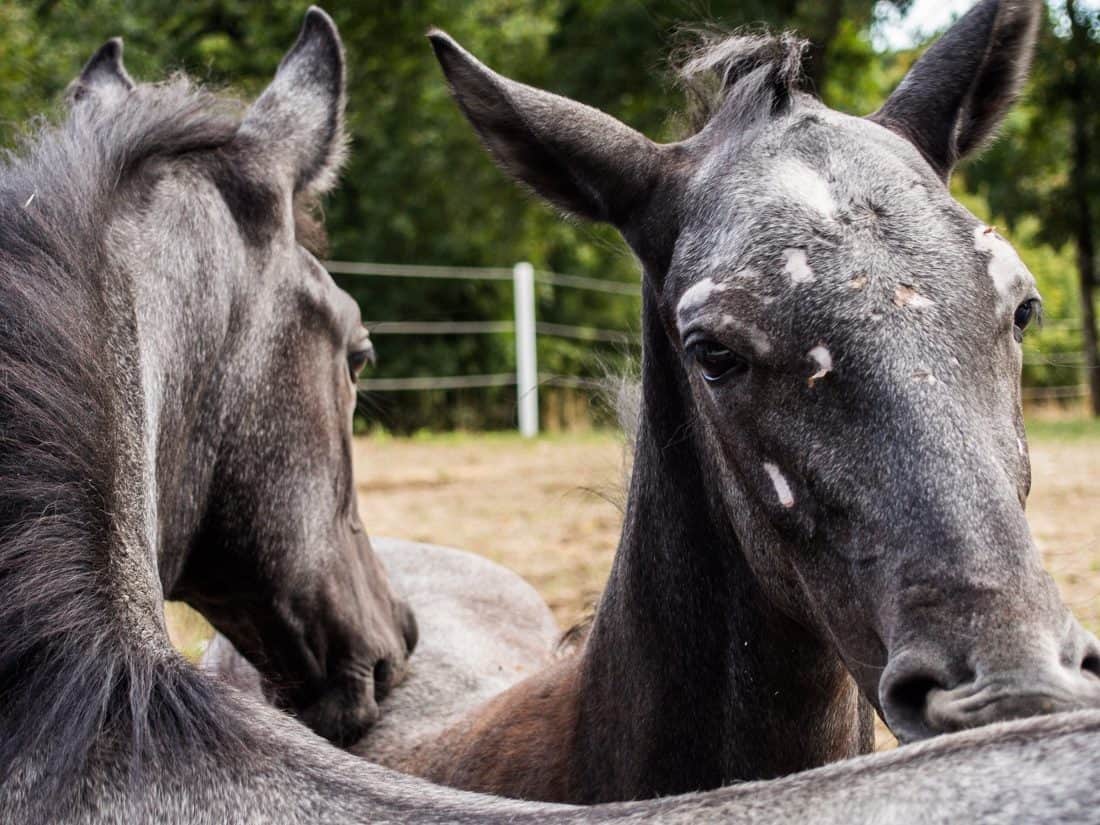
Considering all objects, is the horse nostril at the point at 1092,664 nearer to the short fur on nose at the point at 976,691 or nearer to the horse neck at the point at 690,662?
the short fur on nose at the point at 976,691

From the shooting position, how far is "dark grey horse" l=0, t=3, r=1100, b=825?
130 cm

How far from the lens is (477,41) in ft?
71.4

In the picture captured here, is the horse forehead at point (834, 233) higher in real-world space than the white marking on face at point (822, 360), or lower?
higher

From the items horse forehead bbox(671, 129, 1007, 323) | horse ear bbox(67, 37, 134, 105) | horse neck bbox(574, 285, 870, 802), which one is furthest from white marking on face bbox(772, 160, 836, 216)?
horse ear bbox(67, 37, 134, 105)

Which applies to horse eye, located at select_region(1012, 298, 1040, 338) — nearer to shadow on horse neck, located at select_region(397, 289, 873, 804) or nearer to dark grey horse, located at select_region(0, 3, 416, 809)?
shadow on horse neck, located at select_region(397, 289, 873, 804)

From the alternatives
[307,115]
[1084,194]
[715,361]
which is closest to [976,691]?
[715,361]

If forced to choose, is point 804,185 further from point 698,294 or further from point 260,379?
point 260,379

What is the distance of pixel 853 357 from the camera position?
202cm

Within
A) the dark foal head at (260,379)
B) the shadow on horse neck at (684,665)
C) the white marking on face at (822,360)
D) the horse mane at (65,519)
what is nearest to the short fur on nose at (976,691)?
the white marking on face at (822,360)

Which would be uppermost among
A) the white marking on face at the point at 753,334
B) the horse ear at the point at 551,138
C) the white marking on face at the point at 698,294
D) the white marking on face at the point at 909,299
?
the horse ear at the point at 551,138

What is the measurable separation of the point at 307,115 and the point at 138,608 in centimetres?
189

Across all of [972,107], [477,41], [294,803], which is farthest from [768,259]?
[477,41]

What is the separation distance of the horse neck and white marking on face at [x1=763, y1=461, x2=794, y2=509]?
1.05ft

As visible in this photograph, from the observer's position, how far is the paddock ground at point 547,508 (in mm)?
5542
